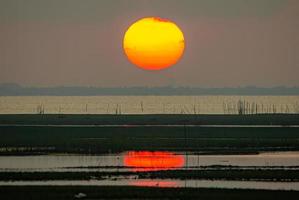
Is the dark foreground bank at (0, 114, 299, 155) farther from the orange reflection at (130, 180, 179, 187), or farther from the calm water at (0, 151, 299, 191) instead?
the orange reflection at (130, 180, 179, 187)

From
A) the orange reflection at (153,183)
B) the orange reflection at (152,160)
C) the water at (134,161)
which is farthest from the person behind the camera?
the orange reflection at (152,160)

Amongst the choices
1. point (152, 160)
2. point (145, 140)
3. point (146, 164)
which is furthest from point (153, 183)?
point (145, 140)

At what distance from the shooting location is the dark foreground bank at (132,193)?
30406mm

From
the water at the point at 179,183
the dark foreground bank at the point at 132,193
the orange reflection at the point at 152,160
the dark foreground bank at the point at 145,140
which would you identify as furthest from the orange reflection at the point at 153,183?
the dark foreground bank at the point at 145,140

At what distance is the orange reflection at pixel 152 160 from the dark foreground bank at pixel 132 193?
801 centimetres

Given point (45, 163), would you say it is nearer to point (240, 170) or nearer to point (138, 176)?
point (138, 176)

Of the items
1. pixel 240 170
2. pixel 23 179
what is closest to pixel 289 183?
pixel 240 170

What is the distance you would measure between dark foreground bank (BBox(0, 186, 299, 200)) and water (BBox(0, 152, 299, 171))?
741cm

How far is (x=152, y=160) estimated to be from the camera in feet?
148

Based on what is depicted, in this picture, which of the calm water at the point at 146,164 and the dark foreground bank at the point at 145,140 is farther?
the dark foreground bank at the point at 145,140

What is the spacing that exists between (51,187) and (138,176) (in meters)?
5.55

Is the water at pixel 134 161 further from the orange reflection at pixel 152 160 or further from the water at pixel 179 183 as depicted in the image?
the water at pixel 179 183

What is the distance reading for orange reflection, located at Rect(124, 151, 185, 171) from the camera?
134 feet

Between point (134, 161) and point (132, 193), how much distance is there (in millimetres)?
13269
